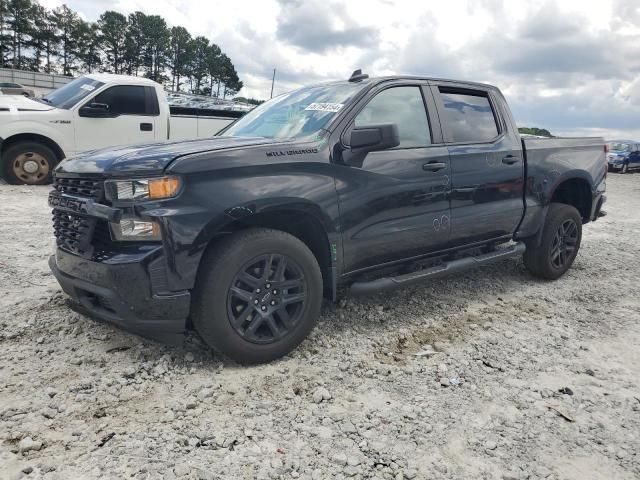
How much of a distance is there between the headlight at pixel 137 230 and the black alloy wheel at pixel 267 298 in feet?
1.68

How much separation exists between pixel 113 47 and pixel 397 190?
83.5m

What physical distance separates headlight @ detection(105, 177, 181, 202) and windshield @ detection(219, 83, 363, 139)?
3.37 feet

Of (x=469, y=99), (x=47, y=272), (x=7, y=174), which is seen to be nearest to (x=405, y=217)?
(x=469, y=99)

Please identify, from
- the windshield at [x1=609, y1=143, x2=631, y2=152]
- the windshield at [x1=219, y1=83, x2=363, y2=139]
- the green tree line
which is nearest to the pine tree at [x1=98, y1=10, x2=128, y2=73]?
the green tree line

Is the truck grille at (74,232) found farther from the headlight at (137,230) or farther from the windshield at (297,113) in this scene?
the windshield at (297,113)

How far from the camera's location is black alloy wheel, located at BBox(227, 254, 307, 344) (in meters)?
2.87

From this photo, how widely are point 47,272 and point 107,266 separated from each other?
7.25 ft

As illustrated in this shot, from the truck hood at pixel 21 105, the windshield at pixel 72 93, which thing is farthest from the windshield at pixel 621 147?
the truck hood at pixel 21 105

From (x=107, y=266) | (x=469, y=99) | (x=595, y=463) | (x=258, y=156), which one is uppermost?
(x=469, y=99)

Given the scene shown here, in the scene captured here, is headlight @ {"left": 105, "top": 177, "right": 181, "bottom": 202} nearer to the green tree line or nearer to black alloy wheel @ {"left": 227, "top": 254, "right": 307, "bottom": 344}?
black alloy wheel @ {"left": 227, "top": 254, "right": 307, "bottom": 344}

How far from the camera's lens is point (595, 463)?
2.29 m

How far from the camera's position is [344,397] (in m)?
2.74

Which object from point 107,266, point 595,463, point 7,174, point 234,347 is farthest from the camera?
point 7,174

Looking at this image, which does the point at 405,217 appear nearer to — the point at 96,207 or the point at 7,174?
the point at 96,207
